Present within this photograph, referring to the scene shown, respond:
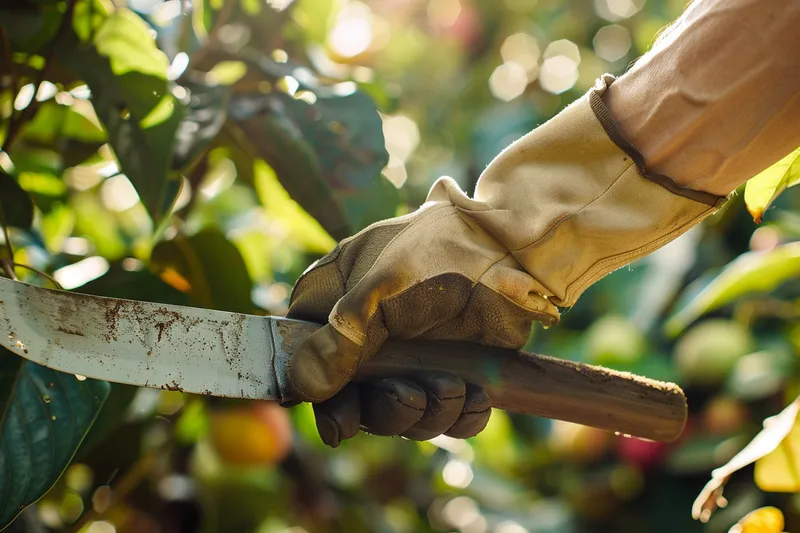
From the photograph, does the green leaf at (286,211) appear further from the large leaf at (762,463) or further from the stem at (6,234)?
the large leaf at (762,463)

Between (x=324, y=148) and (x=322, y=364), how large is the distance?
382 mm

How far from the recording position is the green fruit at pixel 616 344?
1.50 m

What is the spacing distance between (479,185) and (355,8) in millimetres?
1285

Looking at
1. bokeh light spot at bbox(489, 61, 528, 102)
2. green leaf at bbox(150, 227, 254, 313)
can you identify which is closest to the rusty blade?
green leaf at bbox(150, 227, 254, 313)

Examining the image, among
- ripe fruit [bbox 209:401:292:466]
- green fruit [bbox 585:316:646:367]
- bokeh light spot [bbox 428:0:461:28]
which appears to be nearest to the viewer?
ripe fruit [bbox 209:401:292:466]

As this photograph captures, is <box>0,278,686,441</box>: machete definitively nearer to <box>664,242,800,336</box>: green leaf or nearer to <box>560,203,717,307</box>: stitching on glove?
<box>560,203,717,307</box>: stitching on glove

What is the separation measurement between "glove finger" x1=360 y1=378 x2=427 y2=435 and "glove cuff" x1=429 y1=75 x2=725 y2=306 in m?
0.14

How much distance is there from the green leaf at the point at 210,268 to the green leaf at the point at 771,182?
1.80ft

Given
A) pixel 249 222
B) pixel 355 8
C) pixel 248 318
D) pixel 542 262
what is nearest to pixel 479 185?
pixel 542 262

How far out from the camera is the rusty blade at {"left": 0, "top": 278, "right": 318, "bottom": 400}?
21.4 inches

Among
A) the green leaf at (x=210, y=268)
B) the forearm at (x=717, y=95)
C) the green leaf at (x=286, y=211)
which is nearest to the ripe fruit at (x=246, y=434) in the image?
the green leaf at (x=286, y=211)

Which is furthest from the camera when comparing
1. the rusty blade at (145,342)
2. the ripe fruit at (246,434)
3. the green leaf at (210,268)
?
the ripe fruit at (246,434)

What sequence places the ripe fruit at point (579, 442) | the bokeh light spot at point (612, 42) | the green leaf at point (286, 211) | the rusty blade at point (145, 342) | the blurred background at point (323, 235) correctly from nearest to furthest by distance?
the rusty blade at point (145, 342) → the blurred background at point (323, 235) → the green leaf at point (286, 211) → the ripe fruit at point (579, 442) → the bokeh light spot at point (612, 42)

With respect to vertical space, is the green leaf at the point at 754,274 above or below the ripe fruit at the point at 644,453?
above
